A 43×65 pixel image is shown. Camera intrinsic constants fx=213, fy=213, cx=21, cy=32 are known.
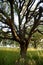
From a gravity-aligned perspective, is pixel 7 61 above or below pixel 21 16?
below

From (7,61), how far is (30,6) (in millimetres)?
3379

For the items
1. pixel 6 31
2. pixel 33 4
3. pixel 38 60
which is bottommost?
pixel 38 60

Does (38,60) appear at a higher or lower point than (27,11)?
lower

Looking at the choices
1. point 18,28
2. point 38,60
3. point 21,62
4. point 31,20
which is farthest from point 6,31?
point 21,62

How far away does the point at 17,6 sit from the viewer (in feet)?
38.6

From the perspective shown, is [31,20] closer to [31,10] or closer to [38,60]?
[31,10]

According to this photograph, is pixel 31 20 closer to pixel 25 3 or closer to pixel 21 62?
pixel 25 3

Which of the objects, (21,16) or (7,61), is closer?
(7,61)

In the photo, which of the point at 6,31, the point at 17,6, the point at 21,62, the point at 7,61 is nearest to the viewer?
the point at 21,62

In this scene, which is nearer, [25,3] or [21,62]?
[21,62]

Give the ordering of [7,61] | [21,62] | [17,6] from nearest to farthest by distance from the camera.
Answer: [21,62]
[7,61]
[17,6]

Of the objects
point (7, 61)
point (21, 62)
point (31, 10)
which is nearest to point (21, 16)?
point (31, 10)

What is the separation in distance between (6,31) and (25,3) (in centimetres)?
203

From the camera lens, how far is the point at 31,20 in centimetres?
1314
